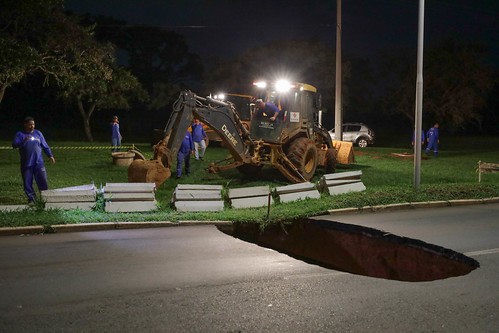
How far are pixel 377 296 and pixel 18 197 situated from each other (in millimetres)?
9608

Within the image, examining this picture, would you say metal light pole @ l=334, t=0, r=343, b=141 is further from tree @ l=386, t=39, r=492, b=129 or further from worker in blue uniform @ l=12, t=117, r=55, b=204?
tree @ l=386, t=39, r=492, b=129

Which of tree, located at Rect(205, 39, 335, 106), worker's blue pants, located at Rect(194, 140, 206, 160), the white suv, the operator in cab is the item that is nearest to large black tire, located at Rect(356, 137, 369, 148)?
the white suv

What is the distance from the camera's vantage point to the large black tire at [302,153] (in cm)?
1577

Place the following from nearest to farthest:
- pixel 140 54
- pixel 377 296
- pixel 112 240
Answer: pixel 377 296
pixel 112 240
pixel 140 54

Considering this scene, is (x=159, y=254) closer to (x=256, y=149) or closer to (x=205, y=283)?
(x=205, y=283)

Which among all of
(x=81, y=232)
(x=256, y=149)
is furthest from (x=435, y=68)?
(x=81, y=232)

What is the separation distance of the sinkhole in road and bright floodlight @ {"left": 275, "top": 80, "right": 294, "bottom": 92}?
19.6 feet

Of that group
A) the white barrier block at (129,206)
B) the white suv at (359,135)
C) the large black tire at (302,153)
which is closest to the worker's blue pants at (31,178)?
the white barrier block at (129,206)

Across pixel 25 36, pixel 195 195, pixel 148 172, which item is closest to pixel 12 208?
pixel 148 172

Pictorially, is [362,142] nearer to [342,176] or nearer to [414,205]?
[342,176]

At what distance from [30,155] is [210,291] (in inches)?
270

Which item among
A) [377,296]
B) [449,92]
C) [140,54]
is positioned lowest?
[377,296]

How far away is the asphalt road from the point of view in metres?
5.20

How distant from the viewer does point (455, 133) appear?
63.4 metres
